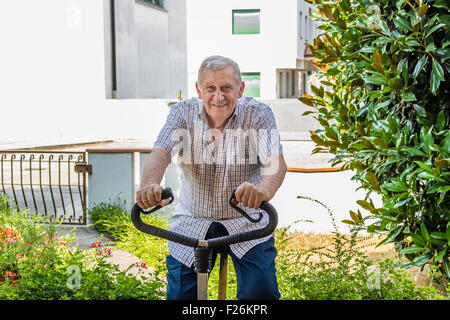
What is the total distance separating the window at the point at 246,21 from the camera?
34.6 m

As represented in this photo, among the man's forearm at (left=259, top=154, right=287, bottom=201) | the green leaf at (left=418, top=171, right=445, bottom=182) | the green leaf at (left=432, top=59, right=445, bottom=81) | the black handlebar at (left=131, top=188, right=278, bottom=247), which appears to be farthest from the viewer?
the green leaf at (left=432, top=59, right=445, bottom=81)

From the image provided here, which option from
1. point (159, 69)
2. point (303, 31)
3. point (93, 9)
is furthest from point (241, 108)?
point (303, 31)

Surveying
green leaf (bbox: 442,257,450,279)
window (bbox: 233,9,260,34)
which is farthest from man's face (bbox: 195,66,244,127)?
window (bbox: 233,9,260,34)

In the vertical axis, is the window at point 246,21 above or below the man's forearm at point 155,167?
above

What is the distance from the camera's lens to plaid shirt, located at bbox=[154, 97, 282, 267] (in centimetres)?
275

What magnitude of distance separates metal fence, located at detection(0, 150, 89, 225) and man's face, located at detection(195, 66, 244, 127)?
3.94 metres

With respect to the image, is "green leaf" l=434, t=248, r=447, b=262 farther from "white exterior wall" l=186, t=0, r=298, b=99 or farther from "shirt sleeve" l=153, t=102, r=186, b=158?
"white exterior wall" l=186, t=0, r=298, b=99

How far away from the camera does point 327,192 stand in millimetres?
7129

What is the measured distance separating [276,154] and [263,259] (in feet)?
1.56

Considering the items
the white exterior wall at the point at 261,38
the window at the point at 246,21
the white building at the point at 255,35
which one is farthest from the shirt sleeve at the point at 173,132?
the window at the point at 246,21

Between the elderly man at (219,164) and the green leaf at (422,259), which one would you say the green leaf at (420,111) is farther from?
the elderly man at (219,164)

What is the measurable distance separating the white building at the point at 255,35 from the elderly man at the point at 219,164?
32.0 metres

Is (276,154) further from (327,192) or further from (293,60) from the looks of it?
(293,60)

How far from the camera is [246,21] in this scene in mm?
34875
